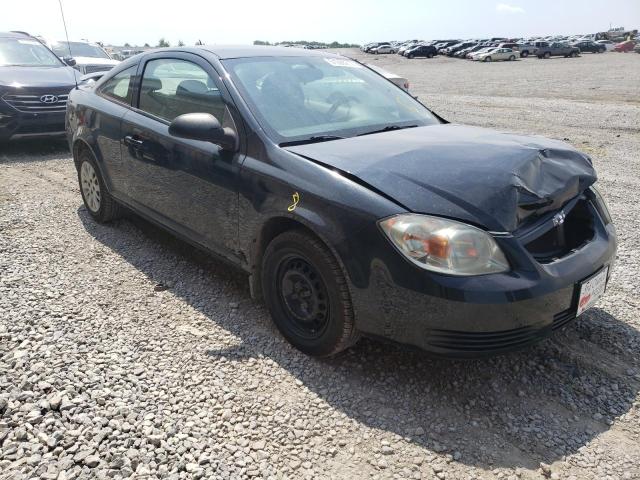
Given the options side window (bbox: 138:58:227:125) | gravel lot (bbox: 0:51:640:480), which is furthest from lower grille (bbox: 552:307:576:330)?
side window (bbox: 138:58:227:125)

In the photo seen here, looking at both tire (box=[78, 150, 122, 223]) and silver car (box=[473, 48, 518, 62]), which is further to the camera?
silver car (box=[473, 48, 518, 62])

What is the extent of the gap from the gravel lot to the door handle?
3.01 ft

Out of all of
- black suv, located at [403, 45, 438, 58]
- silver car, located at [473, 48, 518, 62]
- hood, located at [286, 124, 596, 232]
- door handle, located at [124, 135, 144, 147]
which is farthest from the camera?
black suv, located at [403, 45, 438, 58]

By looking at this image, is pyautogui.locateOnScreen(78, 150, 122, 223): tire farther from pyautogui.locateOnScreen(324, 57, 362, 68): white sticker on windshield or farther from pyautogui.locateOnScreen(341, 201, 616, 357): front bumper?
pyautogui.locateOnScreen(341, 201, 616, 357): front bumper

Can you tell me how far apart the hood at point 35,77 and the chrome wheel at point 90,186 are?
3.57 m

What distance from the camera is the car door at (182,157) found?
329 centimetres

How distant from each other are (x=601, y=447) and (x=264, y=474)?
4.79ft

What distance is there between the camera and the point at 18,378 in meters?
2.72

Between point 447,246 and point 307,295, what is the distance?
2.83 feet

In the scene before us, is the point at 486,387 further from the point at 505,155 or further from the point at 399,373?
the point at 505,155

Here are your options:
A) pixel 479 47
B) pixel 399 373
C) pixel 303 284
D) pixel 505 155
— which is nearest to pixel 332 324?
pixel 303 284

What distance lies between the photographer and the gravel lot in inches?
89.4

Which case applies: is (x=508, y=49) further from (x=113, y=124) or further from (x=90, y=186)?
(x=113, y=124)

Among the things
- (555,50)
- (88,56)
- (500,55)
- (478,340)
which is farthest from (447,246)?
(555,50)
